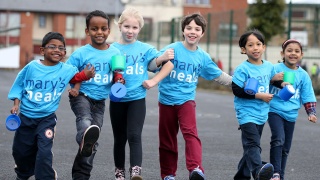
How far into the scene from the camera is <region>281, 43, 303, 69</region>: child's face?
30.0ft

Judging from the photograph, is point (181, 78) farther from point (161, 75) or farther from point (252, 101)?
point (252, 101)

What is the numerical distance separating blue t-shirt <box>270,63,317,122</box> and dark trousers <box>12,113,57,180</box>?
2497 mm

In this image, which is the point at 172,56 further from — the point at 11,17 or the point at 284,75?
the point at 11,17

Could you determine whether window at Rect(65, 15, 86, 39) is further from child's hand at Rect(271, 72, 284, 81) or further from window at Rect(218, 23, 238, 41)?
child's hand at Rect(271, 72, 284, 81)

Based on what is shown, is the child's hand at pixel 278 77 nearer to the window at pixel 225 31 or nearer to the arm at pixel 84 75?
the arm at pixel 84 75

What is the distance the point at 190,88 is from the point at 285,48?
1.21 m

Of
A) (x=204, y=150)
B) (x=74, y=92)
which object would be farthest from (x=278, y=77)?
(x=204, y=150)

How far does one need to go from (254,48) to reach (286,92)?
0.60m

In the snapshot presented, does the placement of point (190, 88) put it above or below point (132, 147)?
above

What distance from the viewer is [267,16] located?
1438 inches

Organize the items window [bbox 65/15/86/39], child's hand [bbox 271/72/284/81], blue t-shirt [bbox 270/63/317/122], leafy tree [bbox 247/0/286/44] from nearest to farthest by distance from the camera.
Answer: child's hand [bbox 271/72/284/81]
blue t-shirt [bbox 270/63/317/122]
leafy tree [bbox 247/0/286/44]
window [bbox 65/15/86/39]

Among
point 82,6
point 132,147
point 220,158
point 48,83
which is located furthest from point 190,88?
point 82,6

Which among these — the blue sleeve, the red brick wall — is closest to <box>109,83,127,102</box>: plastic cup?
the blue sleeve

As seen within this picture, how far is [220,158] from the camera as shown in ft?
36.7
